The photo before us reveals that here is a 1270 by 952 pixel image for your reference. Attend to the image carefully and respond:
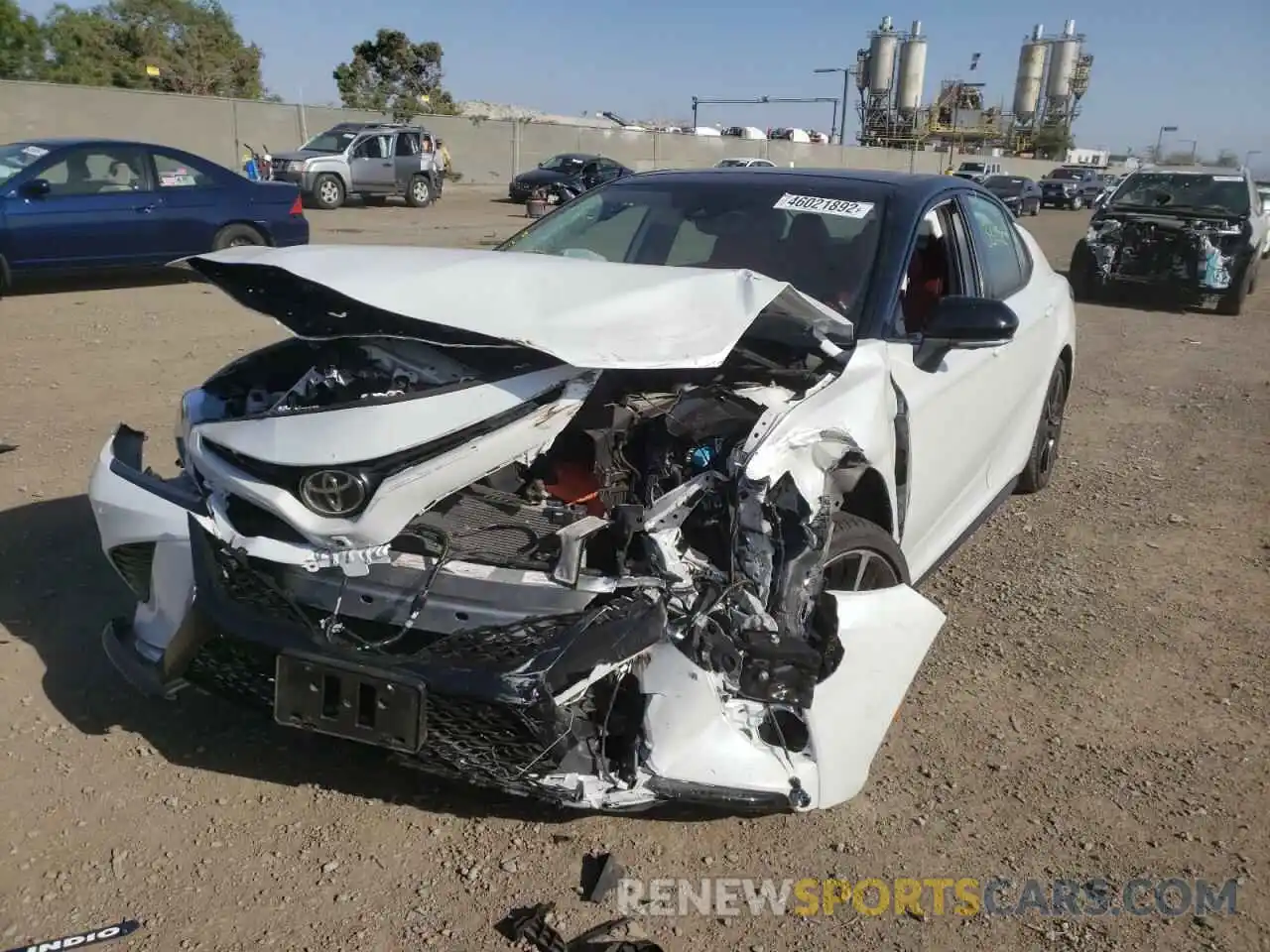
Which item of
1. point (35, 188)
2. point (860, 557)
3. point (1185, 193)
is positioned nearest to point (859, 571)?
point (860, 557)

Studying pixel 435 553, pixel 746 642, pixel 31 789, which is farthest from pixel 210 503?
pixel 746 642

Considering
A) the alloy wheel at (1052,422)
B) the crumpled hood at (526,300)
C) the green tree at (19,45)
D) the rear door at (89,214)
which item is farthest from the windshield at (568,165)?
the crumpled hood at (526,300)

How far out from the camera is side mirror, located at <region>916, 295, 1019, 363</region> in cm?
305

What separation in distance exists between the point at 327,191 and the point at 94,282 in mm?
12383

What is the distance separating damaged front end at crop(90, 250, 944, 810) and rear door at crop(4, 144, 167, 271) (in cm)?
848

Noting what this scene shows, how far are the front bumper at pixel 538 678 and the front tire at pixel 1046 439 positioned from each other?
9.75ft

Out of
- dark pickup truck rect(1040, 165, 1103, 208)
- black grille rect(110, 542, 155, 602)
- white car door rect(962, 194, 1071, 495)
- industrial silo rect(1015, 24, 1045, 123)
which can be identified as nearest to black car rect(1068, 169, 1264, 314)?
white car door rect(962, 194, 1071, 495)

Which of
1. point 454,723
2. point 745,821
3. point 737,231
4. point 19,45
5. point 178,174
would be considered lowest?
point 745,821

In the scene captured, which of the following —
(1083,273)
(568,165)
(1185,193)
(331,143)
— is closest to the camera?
(1185,193)

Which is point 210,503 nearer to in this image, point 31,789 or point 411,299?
point 411,299

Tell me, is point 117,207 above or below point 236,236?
above

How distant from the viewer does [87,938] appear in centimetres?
224

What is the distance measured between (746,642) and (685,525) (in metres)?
0.32

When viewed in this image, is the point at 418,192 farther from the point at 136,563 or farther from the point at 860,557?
the point at 860,557
